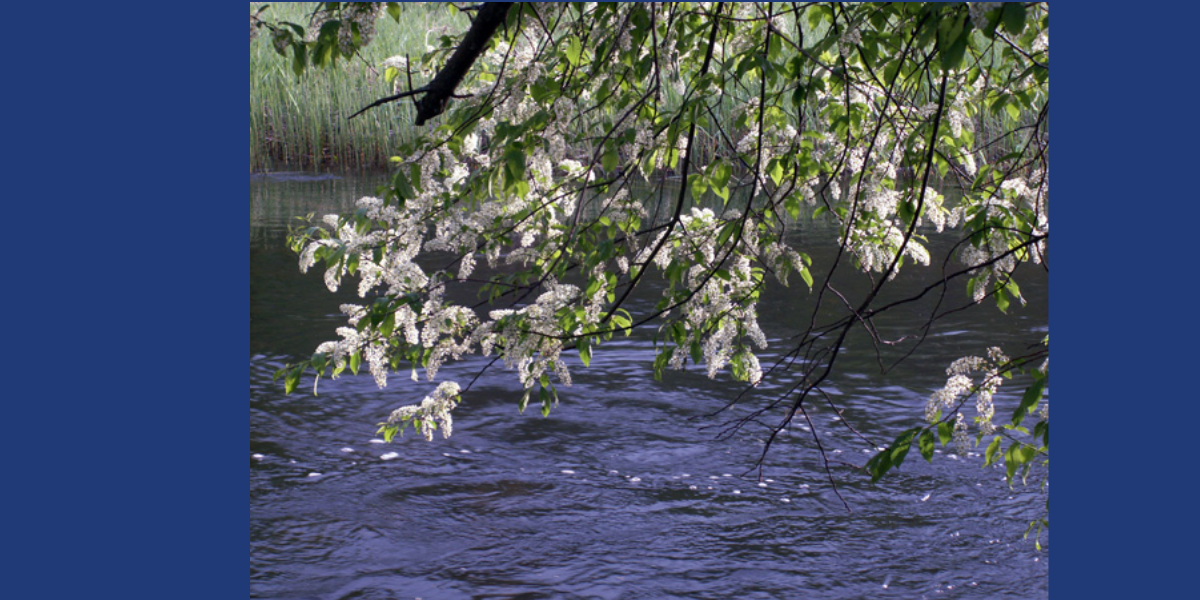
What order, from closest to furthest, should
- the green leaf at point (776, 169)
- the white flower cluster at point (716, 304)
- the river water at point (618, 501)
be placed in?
1. the green leaf at point (776, 169)
2. the white flower cluster at point (716, 304)
3. the river water at point (618, 501)

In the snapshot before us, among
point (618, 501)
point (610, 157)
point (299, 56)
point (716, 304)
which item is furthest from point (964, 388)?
point (618, 501)

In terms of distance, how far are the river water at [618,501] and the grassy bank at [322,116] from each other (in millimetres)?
7190

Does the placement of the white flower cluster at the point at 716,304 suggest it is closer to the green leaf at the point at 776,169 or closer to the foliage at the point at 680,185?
the foliage at the point at 680,185

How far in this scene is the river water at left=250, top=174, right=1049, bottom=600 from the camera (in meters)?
3.83

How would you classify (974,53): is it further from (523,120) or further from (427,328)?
(427,328)

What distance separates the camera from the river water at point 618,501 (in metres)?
3.83

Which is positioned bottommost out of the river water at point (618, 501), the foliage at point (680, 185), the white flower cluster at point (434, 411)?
the river water at point (618, 501)

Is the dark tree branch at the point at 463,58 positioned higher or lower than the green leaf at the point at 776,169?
higher

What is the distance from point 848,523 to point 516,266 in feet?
20.4

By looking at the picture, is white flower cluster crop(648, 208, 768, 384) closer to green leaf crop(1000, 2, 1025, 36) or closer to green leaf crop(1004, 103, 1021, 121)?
green leaf crop(1004, 103, 1021, 121)

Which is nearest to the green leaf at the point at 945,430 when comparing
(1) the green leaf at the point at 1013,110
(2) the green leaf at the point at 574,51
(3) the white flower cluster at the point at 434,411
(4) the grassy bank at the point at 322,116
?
(1) the green leaf at the point at 1013,110

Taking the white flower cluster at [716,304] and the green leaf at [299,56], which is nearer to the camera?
the green leaf at [299,56]

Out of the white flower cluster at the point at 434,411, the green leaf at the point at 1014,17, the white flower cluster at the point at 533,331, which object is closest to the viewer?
the green leaf at the point at 1014,17

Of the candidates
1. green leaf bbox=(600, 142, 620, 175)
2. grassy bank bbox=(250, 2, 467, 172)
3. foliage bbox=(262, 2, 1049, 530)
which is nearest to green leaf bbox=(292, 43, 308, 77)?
foliage bbox=(262, 2, 1049, 530)
